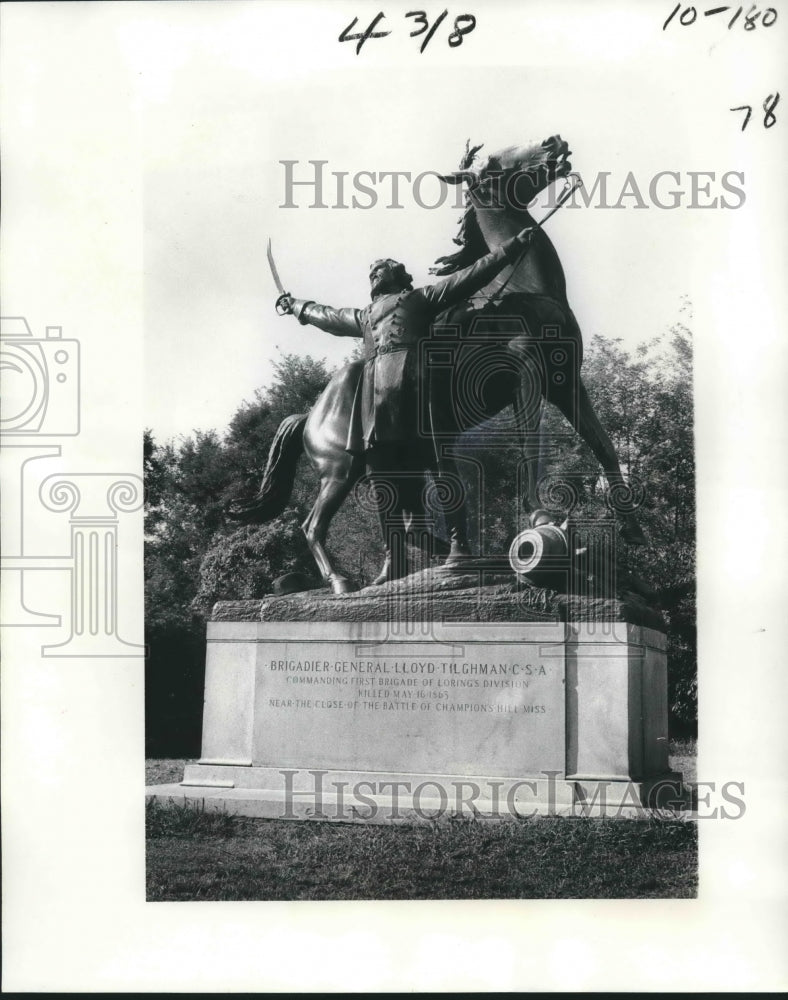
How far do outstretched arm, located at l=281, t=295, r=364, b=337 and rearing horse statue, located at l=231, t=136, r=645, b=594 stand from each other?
73 millimetres

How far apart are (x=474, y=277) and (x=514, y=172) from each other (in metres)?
1.03

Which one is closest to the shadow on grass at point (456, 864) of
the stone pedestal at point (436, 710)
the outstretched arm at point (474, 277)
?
the stone pedestal at point (436, 710)

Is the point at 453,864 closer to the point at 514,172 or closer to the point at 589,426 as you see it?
the point at 589,426

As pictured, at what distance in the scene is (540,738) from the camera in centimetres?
864

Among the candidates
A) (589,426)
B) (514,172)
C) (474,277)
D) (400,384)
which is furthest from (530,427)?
(514,172)

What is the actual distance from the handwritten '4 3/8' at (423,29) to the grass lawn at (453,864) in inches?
234

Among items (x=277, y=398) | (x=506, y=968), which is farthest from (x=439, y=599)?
(x=277, y=398)

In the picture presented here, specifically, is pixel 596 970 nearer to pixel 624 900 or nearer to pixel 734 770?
pixel 624 900

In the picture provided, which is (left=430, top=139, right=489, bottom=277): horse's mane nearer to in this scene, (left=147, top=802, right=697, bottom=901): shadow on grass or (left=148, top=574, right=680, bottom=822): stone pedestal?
(left=148, top=574, right=680, bottom=822): stone pedestal

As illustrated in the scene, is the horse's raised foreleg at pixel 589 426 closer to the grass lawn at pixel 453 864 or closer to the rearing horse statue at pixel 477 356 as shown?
the rearing horse statue at pixel 477 356

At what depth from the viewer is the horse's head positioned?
9.79 metres

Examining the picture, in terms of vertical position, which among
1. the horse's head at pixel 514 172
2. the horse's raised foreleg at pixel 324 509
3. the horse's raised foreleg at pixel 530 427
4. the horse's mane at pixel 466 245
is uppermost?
the horse's head at pixel 514 172

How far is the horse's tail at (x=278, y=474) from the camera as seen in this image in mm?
10836

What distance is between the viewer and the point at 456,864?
8328 mm
